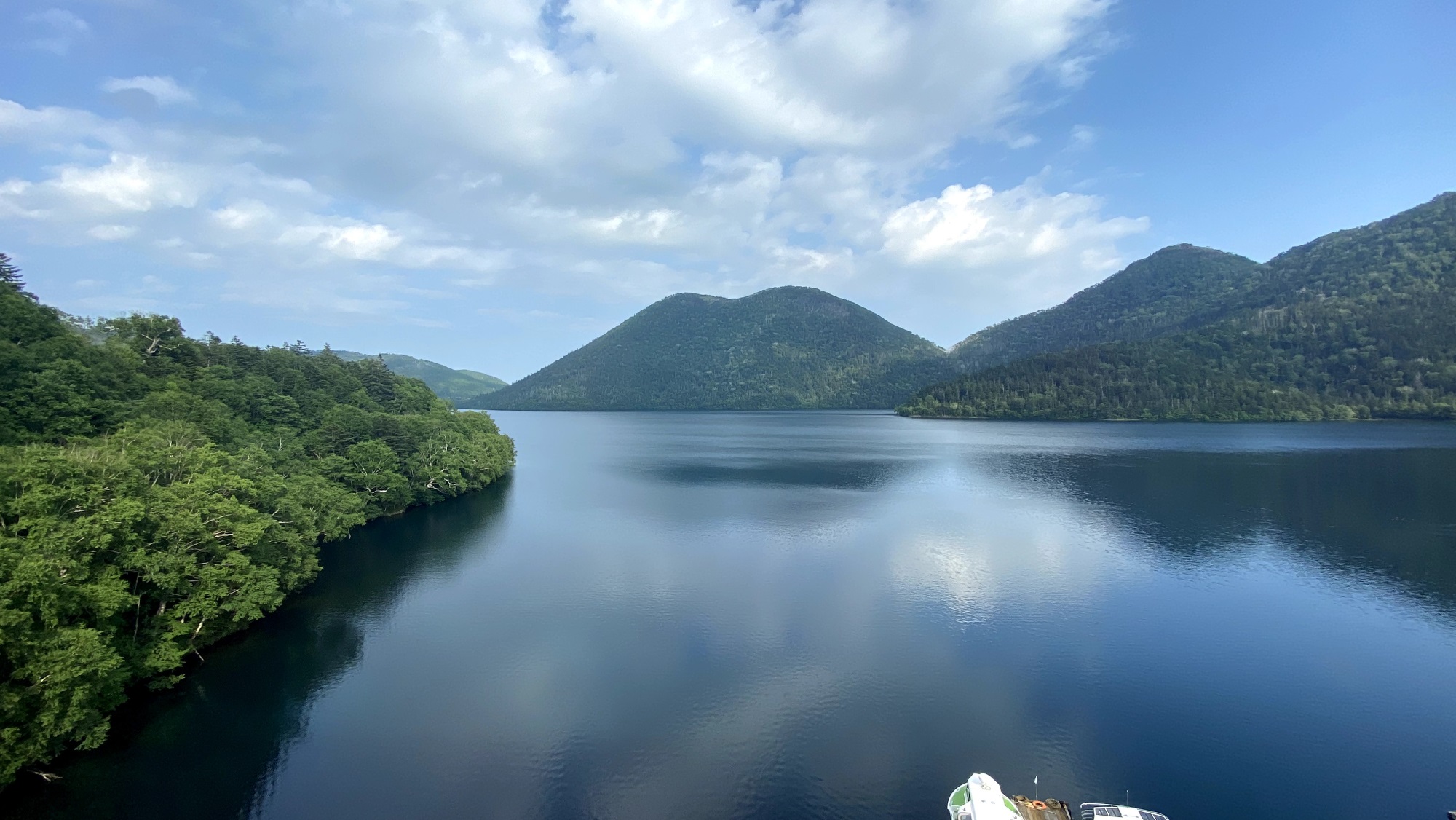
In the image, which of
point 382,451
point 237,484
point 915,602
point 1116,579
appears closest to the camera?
→ point 237,484

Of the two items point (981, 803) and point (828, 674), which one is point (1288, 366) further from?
point (981, 803)

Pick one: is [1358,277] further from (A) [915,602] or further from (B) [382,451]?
(B) [382,451]

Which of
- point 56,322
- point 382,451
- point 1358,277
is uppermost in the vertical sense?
point 1358,277

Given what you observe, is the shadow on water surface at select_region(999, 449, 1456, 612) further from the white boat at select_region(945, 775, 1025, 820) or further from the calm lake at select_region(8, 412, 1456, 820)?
the white boat at select_region(945, 775, 1025, 820)

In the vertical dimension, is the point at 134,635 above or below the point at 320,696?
above

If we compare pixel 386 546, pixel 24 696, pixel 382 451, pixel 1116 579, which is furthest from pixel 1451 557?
pixel 382 451

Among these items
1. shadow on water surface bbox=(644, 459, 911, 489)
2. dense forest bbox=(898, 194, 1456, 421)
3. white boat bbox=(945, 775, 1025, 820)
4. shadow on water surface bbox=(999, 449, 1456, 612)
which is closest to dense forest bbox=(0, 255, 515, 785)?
white boat bbox=(945, 775, 1025, 820)
